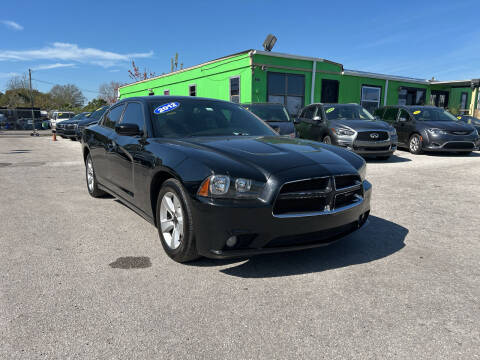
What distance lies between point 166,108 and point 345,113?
7.70m

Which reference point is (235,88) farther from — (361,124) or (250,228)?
(250,228)

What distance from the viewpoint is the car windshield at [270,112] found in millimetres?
9972

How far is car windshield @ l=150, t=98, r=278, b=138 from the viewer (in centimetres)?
372

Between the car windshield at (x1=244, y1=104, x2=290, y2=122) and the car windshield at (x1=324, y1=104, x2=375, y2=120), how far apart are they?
1306 millimetres

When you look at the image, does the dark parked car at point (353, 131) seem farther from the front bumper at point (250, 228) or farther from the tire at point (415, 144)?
the front bumper at point (250, 228)

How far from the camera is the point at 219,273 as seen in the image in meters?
2.90

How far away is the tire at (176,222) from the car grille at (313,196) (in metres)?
0.72

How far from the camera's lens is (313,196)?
273 centimetres

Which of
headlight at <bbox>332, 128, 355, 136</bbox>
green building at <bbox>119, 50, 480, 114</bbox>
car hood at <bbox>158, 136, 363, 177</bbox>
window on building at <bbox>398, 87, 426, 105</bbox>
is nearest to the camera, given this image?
car hood at <bbox>158, 136, 363, 177</bbox>

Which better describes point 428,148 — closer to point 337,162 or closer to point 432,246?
point 432,246

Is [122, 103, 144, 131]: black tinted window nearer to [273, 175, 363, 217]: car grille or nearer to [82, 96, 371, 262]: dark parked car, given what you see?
[82, 96, 371, 262]: dark parked car

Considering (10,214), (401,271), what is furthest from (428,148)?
(10,214)

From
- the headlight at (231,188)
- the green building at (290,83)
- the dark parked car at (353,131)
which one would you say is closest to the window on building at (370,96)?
the green building at (290,83)

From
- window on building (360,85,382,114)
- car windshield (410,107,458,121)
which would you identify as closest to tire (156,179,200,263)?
car windshield (410,107,458,121)
